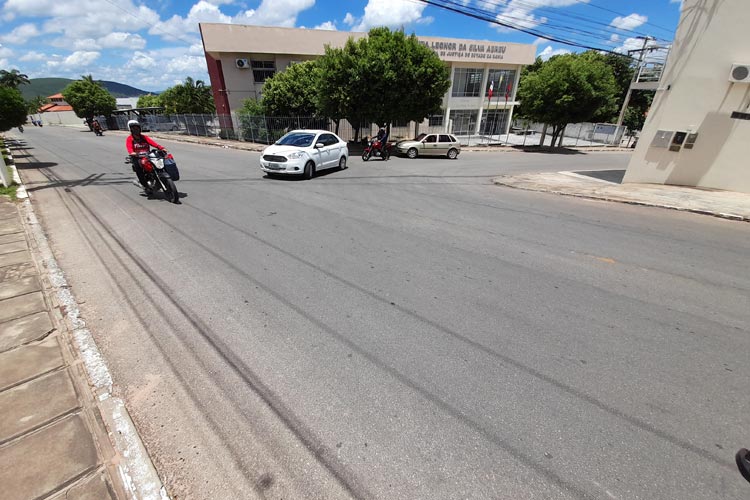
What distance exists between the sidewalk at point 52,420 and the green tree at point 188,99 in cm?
4635

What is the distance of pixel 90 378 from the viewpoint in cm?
277

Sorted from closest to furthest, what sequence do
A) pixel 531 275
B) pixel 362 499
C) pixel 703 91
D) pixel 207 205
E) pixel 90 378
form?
pixel 362 499, pixel 90 378, pixel 531 275, pixel 207 205, pixel 703 91

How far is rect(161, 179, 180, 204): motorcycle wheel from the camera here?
7.74 metres

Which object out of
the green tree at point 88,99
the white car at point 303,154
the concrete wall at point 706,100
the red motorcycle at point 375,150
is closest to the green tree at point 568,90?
the red motorcycle at point 375,150

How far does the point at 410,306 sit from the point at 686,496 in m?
2.50

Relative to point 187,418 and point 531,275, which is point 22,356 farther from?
point 531,275

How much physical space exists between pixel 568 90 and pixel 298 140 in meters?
20.9

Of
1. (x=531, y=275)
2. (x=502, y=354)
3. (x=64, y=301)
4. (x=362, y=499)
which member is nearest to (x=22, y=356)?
(x=64, y=301)

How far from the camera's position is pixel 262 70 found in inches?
1137

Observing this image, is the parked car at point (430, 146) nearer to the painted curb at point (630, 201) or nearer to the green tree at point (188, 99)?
the painted curb at point (630, 201)

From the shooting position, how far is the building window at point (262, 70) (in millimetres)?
28641

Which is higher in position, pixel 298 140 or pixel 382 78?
pixel 382 78

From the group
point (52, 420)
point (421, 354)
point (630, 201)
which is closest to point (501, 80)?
point (630, 201)

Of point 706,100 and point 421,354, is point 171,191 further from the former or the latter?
point 706,100
